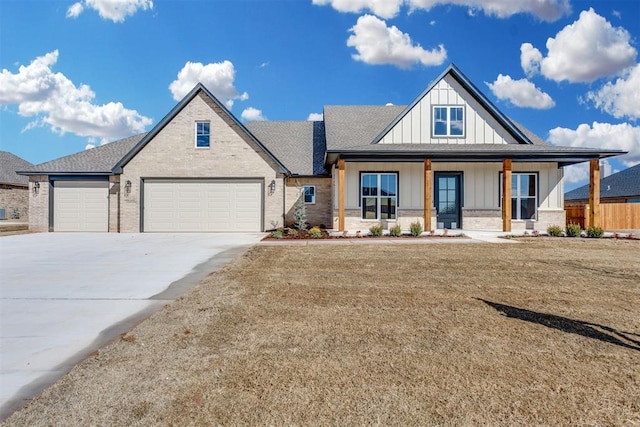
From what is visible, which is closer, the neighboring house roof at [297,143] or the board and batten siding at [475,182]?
the board and batten siding at [475,182]

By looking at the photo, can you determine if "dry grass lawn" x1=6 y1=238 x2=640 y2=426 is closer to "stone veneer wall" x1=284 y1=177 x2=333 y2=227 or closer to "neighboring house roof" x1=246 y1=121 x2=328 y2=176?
"stone veneer wall" x1=284 y1=177 x2=333 y2=227

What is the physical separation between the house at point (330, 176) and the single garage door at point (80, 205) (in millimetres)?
51

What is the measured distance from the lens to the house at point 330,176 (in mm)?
16016

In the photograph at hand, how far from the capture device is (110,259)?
9156 millimetres

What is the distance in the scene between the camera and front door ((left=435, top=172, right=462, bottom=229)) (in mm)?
16906

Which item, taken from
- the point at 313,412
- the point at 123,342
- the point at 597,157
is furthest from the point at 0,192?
the point at 597,157

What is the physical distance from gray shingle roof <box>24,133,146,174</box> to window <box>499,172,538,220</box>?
766 inches

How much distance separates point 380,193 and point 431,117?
4.28 meters

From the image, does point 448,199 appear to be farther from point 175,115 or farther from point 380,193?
point 175,115

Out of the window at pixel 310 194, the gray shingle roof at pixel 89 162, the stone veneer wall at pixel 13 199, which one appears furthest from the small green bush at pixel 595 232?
the stone veneer wall at pixel 13 199

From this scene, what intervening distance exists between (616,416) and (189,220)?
17424 millimetres

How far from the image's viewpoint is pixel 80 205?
59.7 ft

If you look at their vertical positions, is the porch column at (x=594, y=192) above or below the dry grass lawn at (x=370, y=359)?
above

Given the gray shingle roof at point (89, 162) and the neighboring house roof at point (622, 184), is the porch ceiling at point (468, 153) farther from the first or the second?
the neighboring house roof at point (622, 184)
